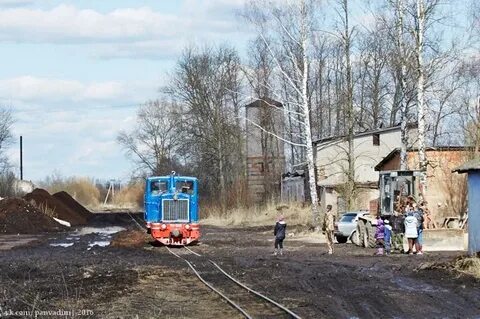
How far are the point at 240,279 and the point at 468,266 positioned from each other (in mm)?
5852

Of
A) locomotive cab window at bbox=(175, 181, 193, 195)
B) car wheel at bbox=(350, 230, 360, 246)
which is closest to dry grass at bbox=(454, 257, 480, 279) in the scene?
car wheel at bbox=(350, 230, 360, 246)

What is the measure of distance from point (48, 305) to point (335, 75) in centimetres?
6273

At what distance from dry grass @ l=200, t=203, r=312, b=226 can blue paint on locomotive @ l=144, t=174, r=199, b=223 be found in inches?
793

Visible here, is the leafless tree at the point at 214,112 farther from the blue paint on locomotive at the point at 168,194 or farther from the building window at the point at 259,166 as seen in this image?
the blue paint on locomotive at the point at 168,194

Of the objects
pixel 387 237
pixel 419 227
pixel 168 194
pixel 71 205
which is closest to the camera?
pixel 419 227

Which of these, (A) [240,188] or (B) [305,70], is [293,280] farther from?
(A) [240,188]

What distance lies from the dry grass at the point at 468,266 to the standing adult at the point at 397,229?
763 centimetres

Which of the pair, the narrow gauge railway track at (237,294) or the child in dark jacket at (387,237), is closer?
the narrow gauge railway track at (237,294)

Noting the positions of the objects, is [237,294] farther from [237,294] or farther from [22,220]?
[22,220]

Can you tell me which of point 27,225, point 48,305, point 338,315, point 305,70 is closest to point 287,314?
point 338,315

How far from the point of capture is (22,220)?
2271 inches

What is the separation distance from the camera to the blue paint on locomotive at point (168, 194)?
1384 inches

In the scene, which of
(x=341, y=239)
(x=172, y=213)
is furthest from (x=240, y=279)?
(x=341, y=239)

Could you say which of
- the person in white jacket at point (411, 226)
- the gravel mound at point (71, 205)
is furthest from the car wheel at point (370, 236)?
the gravel mound at point (71, 205)
